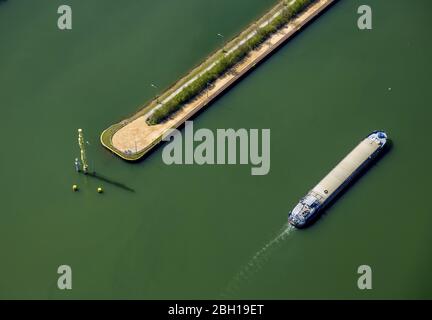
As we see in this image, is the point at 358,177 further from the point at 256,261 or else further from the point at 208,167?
the point at 208,167

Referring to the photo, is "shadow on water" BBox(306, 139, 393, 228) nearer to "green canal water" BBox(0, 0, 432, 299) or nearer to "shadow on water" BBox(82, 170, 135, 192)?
"green canal water" BBox(0, 0, 432, 299)

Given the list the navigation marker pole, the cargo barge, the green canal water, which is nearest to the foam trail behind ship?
the green canal water

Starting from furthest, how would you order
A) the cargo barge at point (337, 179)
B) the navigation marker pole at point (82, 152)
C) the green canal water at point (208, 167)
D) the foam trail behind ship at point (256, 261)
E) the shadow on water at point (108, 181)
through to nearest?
the shadow on water at point (108, 181) < the navigation marker pole at point (82, 152) < the cargo barge at point (337, 179) < the green canal water at point (208, 167) < the foam trail behind ship at point (256, 261)

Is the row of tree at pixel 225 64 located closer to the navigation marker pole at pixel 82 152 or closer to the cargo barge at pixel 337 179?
the navigation marker pole at pixel 82 152

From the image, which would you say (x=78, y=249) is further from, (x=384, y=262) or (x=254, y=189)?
(x=384, y=262)

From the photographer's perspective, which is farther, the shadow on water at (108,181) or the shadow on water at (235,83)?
the shadow on water at (235,83)

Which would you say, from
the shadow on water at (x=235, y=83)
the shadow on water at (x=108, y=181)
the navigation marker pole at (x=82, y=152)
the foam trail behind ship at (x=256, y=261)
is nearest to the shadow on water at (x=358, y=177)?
the foam trail behind ship at (x=256, y=261)

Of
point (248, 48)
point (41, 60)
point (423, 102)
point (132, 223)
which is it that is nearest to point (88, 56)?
point (41, 60)
